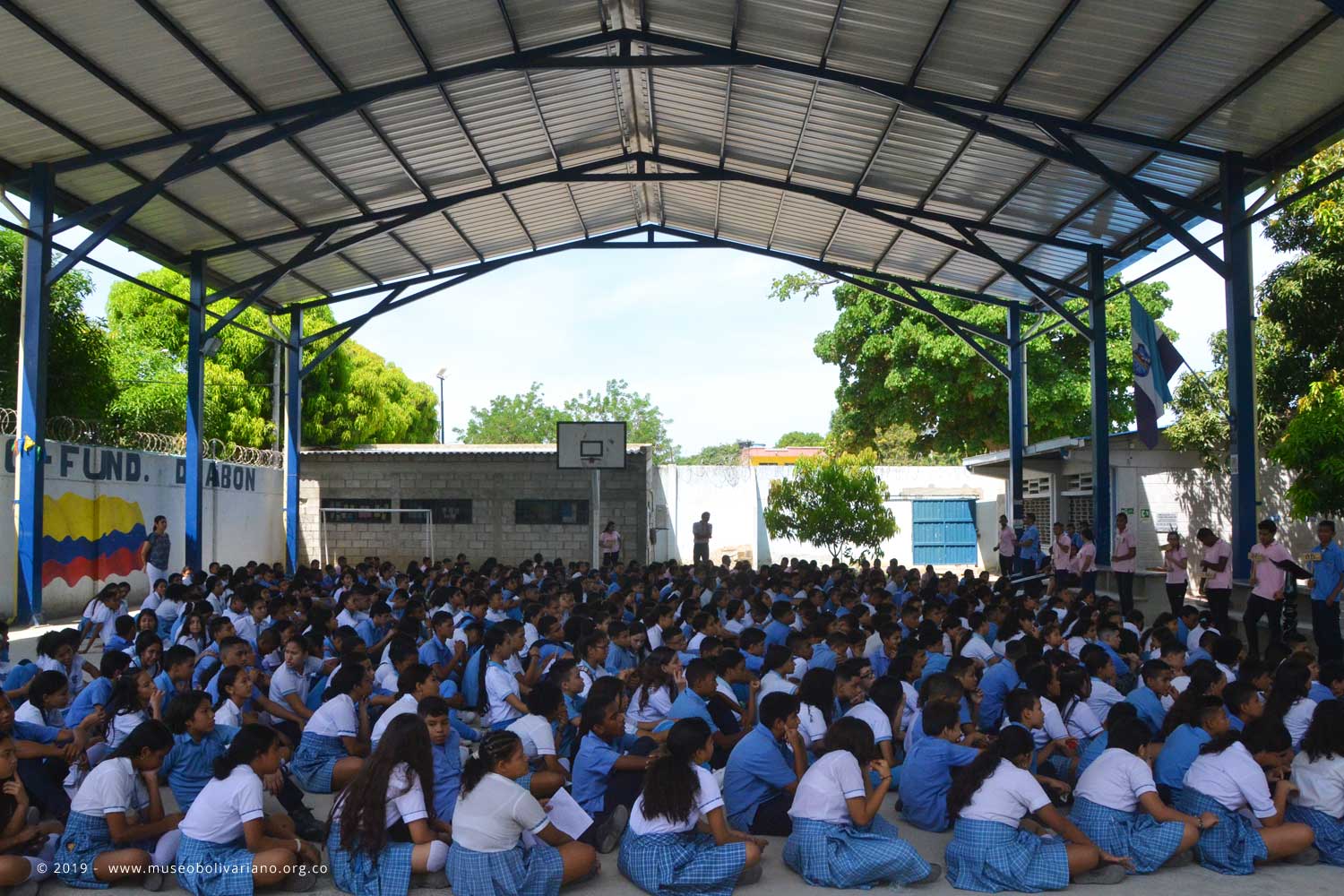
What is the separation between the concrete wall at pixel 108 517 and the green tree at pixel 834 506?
1009 centimetres

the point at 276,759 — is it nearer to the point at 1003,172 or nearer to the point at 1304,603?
the point at 1304,603

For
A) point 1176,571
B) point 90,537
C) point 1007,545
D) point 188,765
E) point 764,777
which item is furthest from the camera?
point 1007,545

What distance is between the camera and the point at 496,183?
1742 centimetres

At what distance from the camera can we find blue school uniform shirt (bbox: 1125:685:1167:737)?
6480 millimetres

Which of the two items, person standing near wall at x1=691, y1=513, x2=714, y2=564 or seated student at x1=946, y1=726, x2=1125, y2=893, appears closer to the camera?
Answer: seated student at x1=946, y1=726, x2=1125, y2=893

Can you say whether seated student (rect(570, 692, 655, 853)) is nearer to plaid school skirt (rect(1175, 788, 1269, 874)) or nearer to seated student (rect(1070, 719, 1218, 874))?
seated student (rect(1070, 719, 1218, 874))

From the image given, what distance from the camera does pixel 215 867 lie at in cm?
482

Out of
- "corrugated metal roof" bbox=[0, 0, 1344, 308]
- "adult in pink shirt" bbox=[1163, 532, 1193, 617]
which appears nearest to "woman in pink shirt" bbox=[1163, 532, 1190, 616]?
"adult in pink shirt" bbox=[1163, 532, 1193, 617]

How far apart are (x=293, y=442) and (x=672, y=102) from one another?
36.8 feet

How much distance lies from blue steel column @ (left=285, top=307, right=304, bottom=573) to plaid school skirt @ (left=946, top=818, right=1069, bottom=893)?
19.1 metres

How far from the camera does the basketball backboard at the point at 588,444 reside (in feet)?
66.1

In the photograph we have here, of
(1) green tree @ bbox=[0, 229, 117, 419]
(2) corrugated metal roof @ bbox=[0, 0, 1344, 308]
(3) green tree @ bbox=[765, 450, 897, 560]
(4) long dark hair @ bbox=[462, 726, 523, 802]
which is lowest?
(4) long dark hair @ bbox=[462, 726, 523, 802]

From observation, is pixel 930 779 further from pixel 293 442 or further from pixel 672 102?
pixel 293 442

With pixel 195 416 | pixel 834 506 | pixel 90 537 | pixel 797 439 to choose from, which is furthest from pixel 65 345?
pixel 797 439
